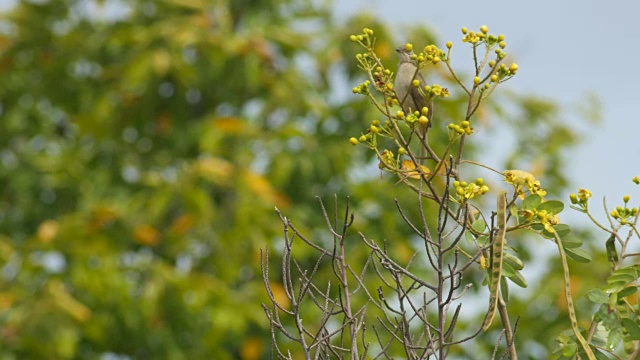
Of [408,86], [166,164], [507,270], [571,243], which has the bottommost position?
[507,270]

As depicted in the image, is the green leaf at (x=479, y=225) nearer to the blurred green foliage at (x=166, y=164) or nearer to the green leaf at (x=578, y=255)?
the green leaf at (x=578, y=255)

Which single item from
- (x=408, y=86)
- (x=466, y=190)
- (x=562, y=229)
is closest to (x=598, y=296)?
(x=562, y=229)

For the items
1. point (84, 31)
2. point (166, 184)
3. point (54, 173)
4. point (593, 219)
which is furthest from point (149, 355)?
point (593, 219)

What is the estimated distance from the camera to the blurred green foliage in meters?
9.05

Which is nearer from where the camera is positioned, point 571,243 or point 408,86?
point 571,243

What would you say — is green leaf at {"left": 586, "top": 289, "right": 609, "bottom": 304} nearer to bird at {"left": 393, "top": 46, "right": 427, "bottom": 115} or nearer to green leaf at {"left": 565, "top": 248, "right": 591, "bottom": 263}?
green leaf at {"left": 565, "top": 248, "right": 591, "bottom": 263}

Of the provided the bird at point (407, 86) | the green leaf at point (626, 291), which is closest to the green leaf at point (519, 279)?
the green leaf at point (626, 291)

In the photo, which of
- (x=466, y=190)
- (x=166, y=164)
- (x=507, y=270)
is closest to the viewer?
(x=466, y=190)

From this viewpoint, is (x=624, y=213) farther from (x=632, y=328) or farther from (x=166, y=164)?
(x=166, y=164)

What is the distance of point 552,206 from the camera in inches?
93.0

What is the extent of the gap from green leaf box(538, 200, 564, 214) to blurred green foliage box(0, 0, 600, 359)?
21.2ft

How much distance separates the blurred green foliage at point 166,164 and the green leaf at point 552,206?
6.46m

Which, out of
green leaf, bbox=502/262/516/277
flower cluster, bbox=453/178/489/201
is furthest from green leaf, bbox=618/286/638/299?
flower cluster, bbox=453/178/489/201

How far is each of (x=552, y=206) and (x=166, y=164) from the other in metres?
8.90
